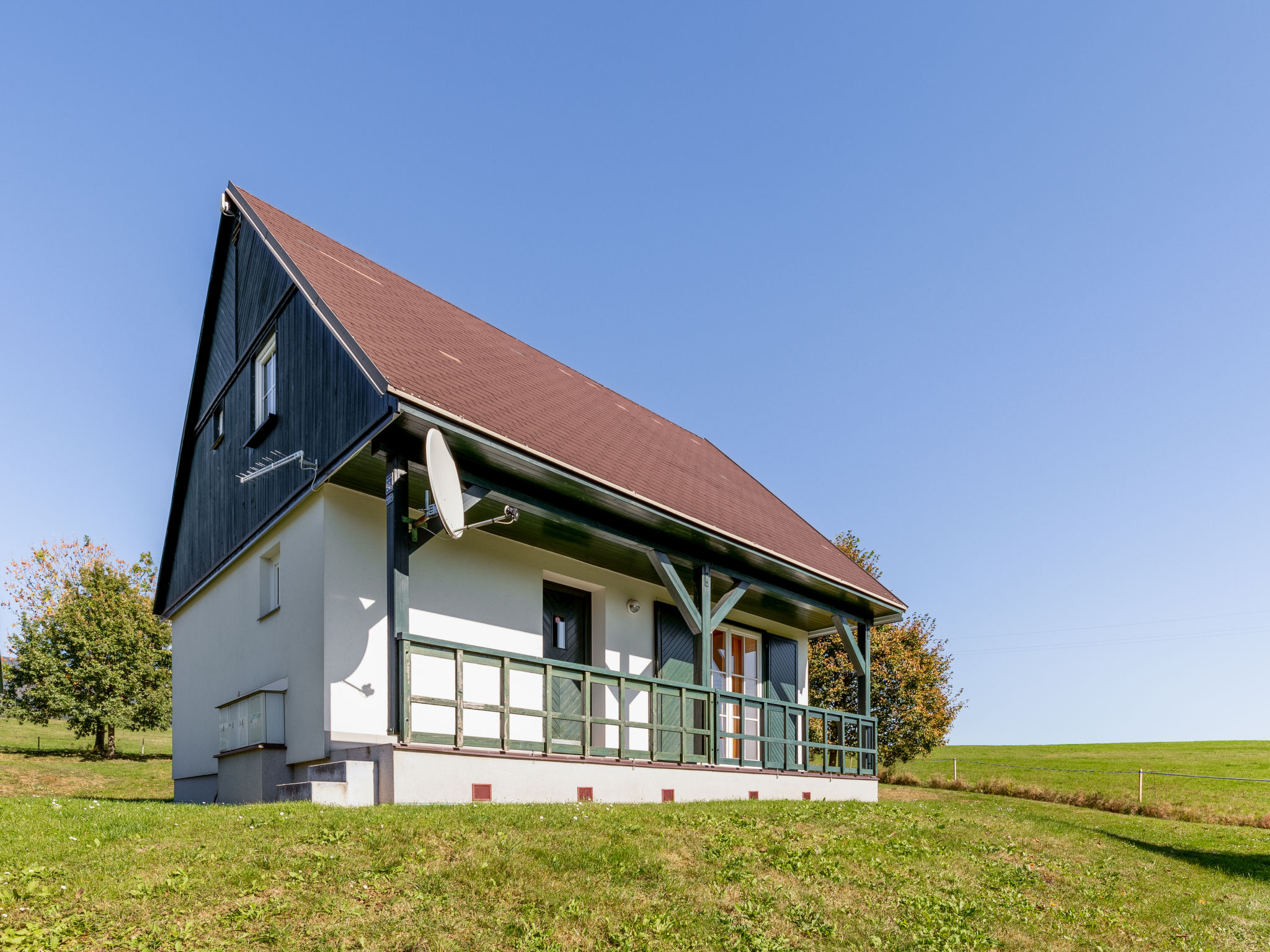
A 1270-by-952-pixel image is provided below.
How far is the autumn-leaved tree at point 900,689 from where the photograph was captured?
24.7 m

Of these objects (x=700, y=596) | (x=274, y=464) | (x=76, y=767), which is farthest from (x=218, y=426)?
(x=76, y=767)

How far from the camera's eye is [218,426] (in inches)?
601

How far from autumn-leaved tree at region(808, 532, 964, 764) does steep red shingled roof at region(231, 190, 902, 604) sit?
23.5 ft

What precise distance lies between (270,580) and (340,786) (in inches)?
192

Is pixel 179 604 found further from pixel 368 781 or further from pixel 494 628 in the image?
pixel 368 781

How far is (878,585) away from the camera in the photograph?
17.3 metres

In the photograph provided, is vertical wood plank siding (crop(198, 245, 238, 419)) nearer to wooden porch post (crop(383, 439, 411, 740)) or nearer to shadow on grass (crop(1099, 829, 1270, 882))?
wooden porch post (crop(383, 439, 411, 740))

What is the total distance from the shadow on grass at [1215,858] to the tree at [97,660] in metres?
26.1

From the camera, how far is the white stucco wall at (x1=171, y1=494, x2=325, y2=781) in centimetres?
1077

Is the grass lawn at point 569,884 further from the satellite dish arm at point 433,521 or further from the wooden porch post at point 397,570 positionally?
the satellite dish arm at point 433,521

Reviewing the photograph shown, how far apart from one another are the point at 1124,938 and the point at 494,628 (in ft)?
25.0

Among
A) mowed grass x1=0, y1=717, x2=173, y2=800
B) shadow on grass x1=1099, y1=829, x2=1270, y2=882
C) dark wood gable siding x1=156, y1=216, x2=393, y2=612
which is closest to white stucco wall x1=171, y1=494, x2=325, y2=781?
dark wood gable siding x1=156, y1=216, x2=393, y2=612

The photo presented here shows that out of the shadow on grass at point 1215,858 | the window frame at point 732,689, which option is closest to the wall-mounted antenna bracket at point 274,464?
the window frame at point 732,689

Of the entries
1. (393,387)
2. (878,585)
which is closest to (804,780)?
(878,585)
